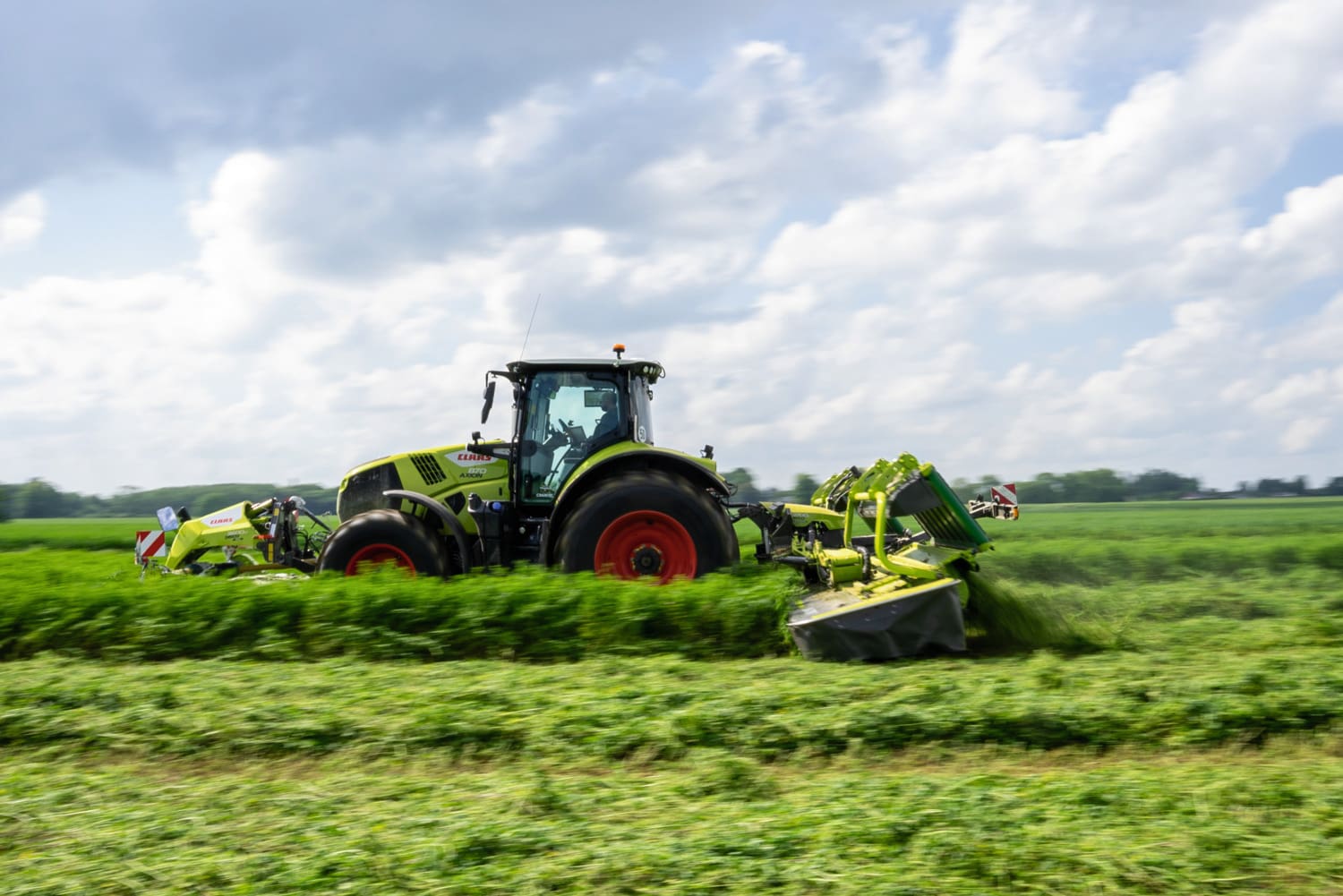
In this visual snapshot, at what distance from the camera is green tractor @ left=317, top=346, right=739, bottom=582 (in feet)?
Result: 25.7

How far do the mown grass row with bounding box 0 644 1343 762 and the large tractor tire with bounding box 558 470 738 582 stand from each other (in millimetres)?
1856

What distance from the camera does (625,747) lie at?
4598 millimetres

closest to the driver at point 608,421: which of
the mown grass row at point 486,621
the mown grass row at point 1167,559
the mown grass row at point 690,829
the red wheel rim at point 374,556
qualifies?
the mown grass row at point 486,621

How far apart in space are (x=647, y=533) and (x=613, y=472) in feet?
2.10

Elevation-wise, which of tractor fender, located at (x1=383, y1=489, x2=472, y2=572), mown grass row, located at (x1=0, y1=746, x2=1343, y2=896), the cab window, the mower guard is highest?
the cab window

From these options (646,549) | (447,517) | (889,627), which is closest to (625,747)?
(889,627)

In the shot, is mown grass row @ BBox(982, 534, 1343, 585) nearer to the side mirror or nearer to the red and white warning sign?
the side mirror

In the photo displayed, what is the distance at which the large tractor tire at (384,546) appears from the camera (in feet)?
27.0

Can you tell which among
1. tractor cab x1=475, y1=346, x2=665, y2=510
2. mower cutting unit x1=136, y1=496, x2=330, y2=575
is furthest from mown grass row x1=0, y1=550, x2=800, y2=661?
mower cutting unit x1=136, y1=496, x2=330, y2=575

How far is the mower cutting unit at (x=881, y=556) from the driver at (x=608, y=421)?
4.37ft

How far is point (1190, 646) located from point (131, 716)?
648 centimetres

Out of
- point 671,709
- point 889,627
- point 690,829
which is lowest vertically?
point 690,829

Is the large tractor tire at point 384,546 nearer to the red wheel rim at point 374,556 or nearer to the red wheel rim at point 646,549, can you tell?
the red wheel rim at point 374,556

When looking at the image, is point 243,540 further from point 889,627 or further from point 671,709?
point 889,627
